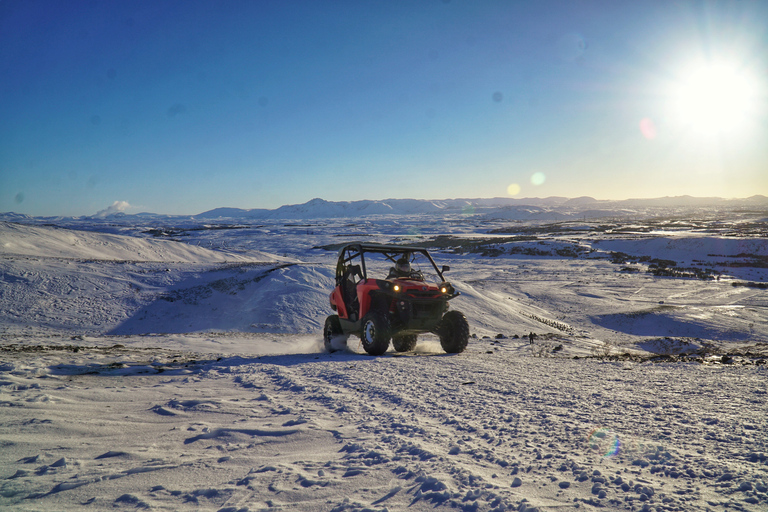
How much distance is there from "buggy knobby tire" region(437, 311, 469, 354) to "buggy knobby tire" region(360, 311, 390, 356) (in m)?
1.49

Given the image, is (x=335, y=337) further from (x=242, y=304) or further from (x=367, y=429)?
(x=242, y=304)

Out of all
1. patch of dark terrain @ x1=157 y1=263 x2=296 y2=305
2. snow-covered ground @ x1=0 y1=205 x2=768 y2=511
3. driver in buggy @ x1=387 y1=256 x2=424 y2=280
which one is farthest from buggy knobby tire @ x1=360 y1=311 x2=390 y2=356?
patch of dark terrain @ x1=157 y1=263 x2=296 y2=305

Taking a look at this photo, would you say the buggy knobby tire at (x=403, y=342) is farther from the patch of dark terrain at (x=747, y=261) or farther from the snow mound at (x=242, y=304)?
the patch of dark terrain at (x=747, y=261)

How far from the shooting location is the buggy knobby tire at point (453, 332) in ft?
31.8

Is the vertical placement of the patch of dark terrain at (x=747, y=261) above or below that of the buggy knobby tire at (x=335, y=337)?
below

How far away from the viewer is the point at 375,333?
922 centimetres

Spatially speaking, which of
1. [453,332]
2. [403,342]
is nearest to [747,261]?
[453,332]

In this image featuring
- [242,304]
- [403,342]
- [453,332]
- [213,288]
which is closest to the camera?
[453,332]

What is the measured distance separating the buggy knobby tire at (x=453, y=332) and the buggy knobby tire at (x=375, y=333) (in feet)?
4.87

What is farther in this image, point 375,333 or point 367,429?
point 375,333

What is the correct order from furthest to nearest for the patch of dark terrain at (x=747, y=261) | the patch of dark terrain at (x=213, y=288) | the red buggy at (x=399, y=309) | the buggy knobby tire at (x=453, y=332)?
the patch of dark terrain at (x=747, y=261) → the patch of dark terrain at (x=213, y=288) → the buggy knobby tire at (x=453, y=332) → the red buggy at (x=399, y=309)

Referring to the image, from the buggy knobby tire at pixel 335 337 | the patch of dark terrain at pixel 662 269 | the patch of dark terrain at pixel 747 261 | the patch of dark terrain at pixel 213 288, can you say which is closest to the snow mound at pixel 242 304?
the patch of dark terrain at pixel 213 288

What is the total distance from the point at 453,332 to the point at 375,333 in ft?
6.20

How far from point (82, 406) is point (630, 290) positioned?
29.2 metres
